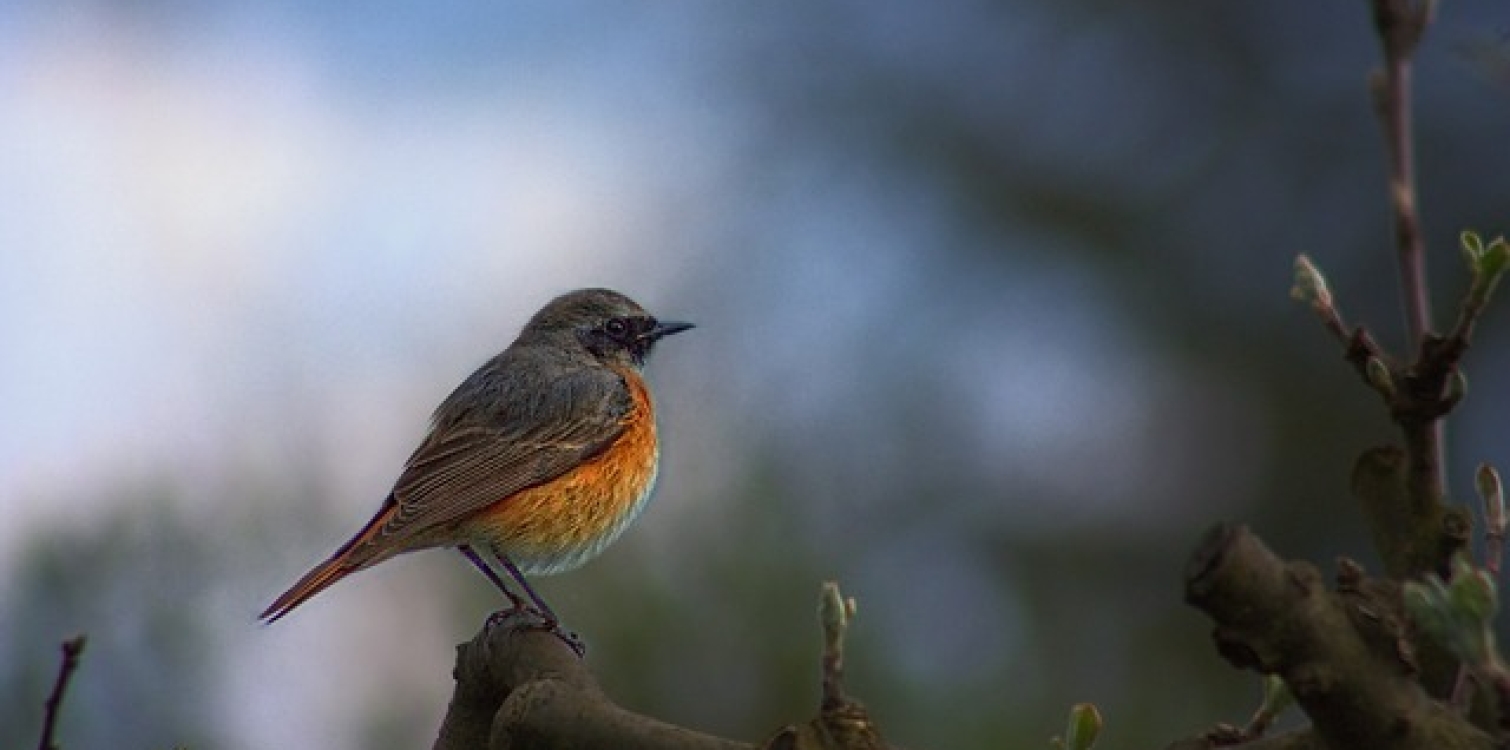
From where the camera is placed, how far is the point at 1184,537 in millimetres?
9219

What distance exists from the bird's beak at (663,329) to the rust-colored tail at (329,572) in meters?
1.68

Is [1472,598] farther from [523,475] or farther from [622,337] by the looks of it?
[622,337]

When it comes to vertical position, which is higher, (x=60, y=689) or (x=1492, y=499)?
(x=1492, y=499)

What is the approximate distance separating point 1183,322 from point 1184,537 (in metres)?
1.65

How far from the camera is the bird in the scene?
5.43 m

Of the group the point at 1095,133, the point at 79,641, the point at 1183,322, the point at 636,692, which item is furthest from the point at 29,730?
the point at 1095,133

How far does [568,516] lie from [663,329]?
1347 millimetres

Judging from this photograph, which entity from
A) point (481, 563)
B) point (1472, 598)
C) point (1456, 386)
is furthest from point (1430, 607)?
point (481, 563)

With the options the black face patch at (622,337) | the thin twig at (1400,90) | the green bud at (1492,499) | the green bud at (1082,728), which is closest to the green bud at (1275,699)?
the green bud at (1082,728)

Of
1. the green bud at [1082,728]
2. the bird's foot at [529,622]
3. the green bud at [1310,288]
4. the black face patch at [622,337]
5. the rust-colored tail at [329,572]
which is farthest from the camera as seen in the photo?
the black face patch at [622,337]

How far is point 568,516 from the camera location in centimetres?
578

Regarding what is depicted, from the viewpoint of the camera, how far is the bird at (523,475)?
5.43 m

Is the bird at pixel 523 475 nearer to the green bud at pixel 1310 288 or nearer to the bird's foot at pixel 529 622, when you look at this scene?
the bird's foot at pixel 529 622

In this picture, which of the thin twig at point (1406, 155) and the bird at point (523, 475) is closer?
the thin twig at point (1406, 155)
